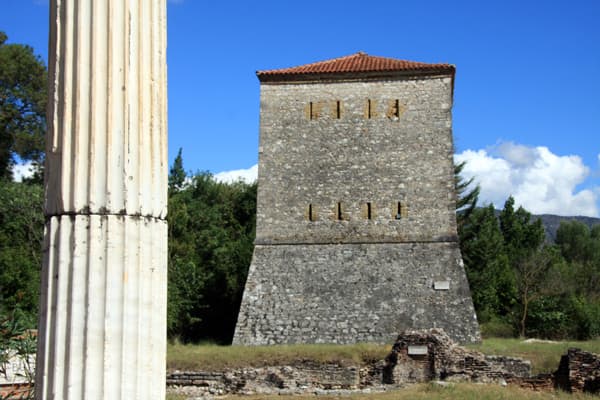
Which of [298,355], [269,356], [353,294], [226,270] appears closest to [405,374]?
[298,355]

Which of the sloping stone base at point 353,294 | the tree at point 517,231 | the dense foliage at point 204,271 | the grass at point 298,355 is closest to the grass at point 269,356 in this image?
the grass at point 298,355

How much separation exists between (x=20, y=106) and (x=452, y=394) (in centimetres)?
2288

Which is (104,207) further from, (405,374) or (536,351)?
(536,351)

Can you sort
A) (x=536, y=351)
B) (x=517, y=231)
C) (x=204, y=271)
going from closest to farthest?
(x=536, y=351) → (x=204, y=271) → (x=517, y=231)

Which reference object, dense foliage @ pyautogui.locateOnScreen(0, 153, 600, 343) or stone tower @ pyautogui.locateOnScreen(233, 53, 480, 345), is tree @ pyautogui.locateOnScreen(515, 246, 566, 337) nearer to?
dense foliage @ pyautogui.locateOnScreen(0, 153, 600, 343)

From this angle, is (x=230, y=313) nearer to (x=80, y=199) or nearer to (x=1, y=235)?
(x=1, y=235)

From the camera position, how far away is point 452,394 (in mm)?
12961

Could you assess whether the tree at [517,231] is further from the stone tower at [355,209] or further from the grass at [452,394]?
the grass at [452,394]

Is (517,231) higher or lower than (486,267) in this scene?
higher

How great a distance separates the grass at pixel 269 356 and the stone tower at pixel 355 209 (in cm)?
192

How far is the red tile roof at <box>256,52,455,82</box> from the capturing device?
72.5 feet

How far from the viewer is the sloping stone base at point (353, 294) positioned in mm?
19641

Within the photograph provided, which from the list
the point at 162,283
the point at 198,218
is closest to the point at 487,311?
the point at 198,218

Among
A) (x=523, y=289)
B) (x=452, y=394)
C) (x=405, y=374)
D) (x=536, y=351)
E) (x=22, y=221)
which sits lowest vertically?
(x=405, y=374)
